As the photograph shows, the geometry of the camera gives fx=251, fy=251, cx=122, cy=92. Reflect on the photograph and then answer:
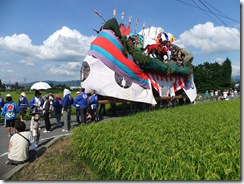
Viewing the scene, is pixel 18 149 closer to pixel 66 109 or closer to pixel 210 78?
pixel 66 109

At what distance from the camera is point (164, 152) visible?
367 centimetres

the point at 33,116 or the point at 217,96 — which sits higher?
the point at 217,96

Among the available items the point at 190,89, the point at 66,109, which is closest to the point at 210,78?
the point at 190,89

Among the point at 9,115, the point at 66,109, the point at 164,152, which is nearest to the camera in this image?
the point at 164,152

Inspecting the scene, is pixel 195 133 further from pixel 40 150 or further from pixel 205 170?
pixel 40 150

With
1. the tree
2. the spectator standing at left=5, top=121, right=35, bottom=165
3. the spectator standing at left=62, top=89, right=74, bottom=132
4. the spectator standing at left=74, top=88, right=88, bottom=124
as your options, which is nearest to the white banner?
the spectator standing at left=74, top=88, right=88, bottom=124

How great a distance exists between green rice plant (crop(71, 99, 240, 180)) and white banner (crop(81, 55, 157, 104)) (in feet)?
18.5

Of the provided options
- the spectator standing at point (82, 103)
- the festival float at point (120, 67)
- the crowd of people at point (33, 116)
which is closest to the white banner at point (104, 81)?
the festival float at point (120, 67)

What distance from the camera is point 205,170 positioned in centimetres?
320

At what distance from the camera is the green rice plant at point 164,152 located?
3.18 metres

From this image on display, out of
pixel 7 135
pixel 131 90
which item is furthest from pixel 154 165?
pixel 131 90

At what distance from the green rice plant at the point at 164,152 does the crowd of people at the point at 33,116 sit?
1.15 metres

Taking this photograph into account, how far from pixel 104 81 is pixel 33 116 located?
13.4ft

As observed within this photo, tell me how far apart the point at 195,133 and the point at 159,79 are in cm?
887
